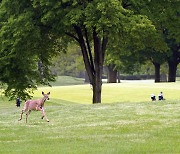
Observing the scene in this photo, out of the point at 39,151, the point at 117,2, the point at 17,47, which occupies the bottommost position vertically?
the point at 39,151

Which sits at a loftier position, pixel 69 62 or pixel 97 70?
pixel 69 62

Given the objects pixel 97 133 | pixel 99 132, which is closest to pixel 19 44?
pixel 99 132

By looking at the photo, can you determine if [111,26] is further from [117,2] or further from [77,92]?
[77,92]

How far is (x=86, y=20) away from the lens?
3009 centimetres

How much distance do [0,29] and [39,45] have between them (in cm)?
291

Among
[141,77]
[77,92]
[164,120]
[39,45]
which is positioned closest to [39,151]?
[164,120]

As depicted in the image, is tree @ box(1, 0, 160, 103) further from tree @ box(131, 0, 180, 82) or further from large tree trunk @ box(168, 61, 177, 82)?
large tree trunk @ box(168, 61, 177, 82)

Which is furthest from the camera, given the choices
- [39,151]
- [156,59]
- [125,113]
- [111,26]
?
[156,59]

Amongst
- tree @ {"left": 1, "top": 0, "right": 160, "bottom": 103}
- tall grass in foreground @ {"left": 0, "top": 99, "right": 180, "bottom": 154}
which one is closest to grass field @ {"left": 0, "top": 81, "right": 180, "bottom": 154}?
tall grass in foreground @ {"left": 0, "top": 99, "right": 180, "bottom": 154}

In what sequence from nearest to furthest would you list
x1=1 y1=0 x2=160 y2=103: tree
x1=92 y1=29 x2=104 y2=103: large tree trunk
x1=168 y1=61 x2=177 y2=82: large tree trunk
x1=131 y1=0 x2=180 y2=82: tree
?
x1=1 y1=0 x2=160 y2=103: tree → x1=131 y1=0 x2=180 y2=82: tree → x1=92 y1=29 x2=104 y2=103: large tree trunk → x1=168 y1=61 x2=177 y2=82: large tree trunk

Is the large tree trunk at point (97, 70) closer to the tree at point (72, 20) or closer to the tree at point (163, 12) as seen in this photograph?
the tree at point (72, 20)

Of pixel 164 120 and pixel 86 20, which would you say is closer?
pixel 164 120

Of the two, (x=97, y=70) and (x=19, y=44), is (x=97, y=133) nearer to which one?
(x=19, y=44)

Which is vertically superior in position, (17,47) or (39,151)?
(17,47)
